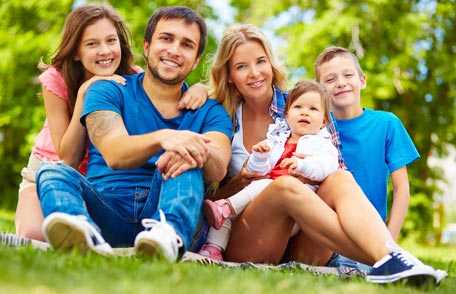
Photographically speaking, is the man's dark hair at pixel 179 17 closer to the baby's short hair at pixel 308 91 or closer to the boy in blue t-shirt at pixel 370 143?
the baby's short hair at pixel 308 91

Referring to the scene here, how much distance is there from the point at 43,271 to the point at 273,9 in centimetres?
1388

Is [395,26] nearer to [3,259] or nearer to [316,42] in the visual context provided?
[316,42]

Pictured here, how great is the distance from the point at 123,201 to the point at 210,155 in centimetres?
52

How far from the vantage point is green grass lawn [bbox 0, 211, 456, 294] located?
231 cm

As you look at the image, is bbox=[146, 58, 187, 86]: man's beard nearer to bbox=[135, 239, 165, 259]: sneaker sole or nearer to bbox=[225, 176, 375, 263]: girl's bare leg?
bbox=[225, 176, 375, 263]: girl's bare leg

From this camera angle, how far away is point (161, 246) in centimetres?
298

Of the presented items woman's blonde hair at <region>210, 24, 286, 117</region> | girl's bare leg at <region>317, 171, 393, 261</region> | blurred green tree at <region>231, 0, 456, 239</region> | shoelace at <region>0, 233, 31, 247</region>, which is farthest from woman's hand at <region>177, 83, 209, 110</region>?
blurred green tree at <region>231, 0, 456, 239</region>

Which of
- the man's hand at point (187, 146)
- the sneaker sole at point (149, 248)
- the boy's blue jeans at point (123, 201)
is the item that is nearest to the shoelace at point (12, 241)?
the boy's blue jeans at point (123, 201)

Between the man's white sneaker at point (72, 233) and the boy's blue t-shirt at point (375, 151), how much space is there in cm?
192

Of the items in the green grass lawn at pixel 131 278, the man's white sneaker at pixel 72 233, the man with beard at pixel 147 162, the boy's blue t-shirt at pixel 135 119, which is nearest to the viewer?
the green grass lawn at pixel 131 278

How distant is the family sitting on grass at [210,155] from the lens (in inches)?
128

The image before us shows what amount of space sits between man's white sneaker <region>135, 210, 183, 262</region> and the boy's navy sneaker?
85 cm

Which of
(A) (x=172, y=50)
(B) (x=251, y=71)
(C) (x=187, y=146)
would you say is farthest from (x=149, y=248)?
(B) (x=251, y=71)

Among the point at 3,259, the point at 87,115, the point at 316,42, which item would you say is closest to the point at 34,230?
the point at 87,115
